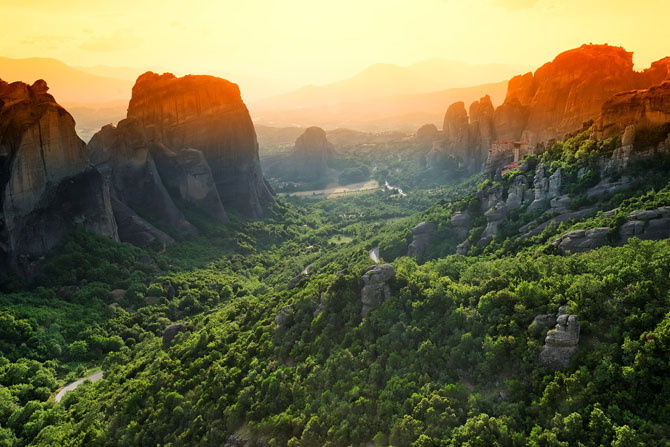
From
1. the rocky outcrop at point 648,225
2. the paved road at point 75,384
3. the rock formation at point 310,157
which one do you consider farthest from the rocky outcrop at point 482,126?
the paved road at point 75,384

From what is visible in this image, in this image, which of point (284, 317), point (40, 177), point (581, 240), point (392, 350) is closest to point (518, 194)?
point (581, 240)

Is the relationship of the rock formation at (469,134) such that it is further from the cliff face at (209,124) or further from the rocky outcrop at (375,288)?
the rocky outcrop at (375,288)

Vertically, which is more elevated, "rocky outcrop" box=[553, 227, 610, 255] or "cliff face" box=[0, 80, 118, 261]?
"cliff face" box=[0, 80, 118, 261]

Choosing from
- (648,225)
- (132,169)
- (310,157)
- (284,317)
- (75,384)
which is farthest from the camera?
(310,157)

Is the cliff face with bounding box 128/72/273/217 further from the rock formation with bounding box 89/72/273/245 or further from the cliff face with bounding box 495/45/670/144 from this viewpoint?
the cliff face with bounding box 495/45/670/144

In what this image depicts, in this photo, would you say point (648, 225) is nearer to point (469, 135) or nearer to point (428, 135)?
point (469, 135)

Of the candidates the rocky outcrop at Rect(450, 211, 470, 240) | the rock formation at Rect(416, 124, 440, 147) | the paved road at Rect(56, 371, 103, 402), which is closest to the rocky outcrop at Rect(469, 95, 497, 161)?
the rock formation at Rect(416, 124, 440, 147)

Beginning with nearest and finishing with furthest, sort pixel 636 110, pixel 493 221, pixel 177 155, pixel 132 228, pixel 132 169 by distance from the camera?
pixel 636 110, pixel 493 221, pixel 132 228, pixel 132 169, pixel 177 155
